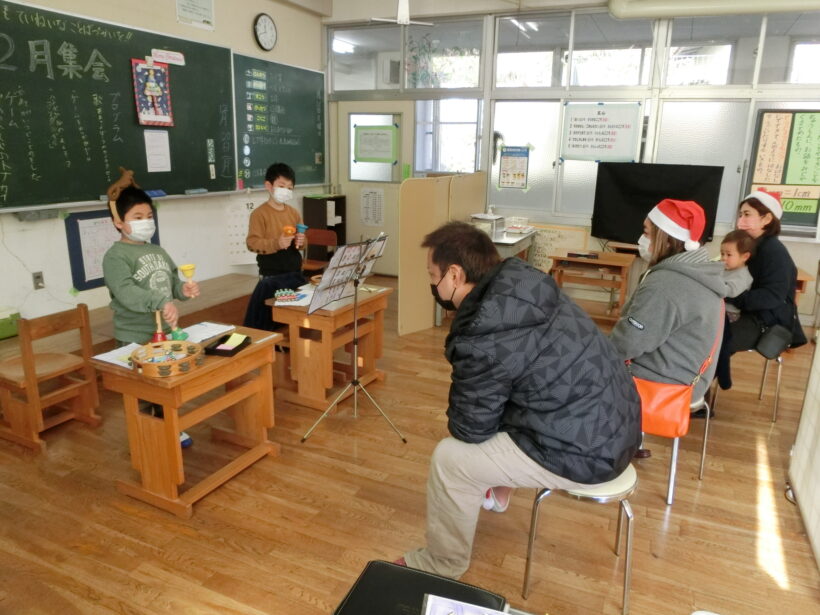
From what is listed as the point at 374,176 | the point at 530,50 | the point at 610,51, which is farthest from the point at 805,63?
the point at 374,176

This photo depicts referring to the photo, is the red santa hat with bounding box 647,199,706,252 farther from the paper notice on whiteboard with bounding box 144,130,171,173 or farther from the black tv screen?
the paper notice on whiteboard with bounding box 144,130,171,173

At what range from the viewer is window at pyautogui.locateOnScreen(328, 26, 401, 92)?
6.34m

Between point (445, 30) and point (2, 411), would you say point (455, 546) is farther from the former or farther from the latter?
point (445, 30)

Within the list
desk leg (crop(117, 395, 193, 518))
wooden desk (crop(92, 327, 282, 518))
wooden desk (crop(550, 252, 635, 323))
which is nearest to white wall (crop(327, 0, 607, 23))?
wooden desk (crop(550, 252, 635, 323))

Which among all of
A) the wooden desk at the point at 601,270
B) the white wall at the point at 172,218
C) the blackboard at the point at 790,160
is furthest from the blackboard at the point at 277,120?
the blackboard at the point at 790,160

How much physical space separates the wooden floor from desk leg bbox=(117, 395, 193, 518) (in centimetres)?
7

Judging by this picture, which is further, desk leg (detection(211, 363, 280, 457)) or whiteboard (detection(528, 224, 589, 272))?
whiteboard (detection(528, 224, 589, 272))

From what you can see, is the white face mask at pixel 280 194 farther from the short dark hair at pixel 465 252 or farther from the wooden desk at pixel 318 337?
the short dark hair at pixel 465 252

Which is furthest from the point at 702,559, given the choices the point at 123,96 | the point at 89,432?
the point at 123,96

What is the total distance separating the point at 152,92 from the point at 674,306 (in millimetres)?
3814

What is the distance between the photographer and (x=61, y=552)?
2133 mm

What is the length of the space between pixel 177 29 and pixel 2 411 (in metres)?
3.03

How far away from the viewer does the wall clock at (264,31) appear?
528 centimetres

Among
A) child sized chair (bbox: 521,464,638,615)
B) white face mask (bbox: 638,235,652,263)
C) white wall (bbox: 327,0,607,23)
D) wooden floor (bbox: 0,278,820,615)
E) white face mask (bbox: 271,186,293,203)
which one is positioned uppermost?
white wall (bbox: 327,0,607,23)
